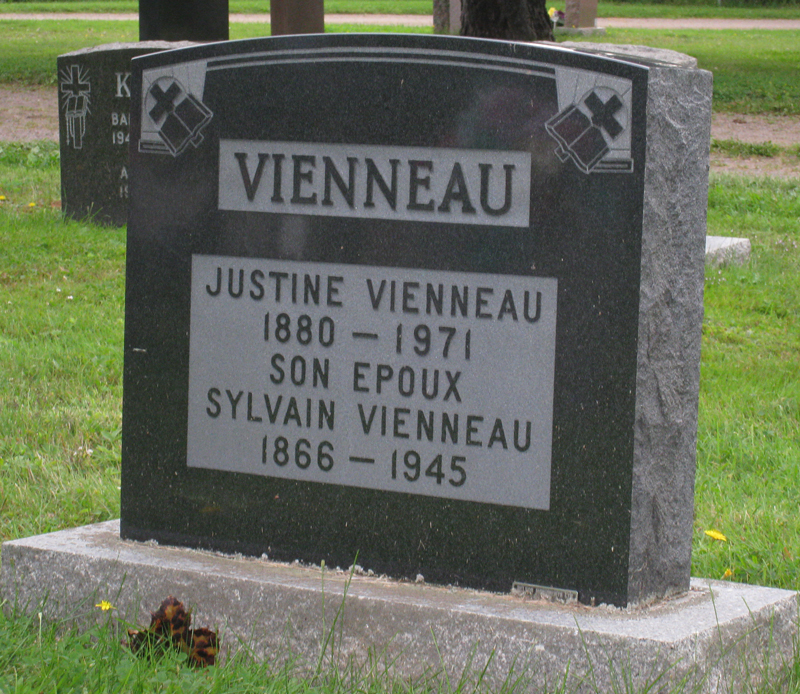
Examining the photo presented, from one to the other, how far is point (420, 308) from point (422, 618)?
65 centimetres

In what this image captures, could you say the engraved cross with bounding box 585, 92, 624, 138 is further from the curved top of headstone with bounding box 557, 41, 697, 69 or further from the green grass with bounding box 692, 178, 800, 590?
the green grass with bounding box 692, 178, 800, 590

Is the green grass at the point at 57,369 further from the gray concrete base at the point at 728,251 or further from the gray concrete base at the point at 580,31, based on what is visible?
the gray concrete base at the point at 580,31

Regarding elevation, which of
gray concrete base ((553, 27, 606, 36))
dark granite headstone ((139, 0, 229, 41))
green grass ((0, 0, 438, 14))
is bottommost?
dark granite headstone ((139, 0, 229, 41))

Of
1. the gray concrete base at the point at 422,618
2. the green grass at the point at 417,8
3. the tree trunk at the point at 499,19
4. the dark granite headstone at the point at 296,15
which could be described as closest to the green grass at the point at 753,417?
the gray concrete base at the point at 422,618

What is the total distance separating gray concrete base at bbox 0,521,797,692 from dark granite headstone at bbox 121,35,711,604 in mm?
95

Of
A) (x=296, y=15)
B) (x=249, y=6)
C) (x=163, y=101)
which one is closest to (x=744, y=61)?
(x=296, y=15)

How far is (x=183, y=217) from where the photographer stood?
267 cm

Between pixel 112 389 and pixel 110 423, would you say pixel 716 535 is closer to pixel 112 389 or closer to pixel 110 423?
pixel 110 423

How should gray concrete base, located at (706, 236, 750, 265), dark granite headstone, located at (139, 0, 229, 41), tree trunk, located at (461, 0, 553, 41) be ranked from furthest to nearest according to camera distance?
tree trunk, located at (461, 0, 553, 41) < dark granite headstone, located at (139, 0, 229, 41) < gray concrete base, located at (706, 236, 750, 265)

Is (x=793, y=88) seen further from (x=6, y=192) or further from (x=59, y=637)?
(x=59, y=637)

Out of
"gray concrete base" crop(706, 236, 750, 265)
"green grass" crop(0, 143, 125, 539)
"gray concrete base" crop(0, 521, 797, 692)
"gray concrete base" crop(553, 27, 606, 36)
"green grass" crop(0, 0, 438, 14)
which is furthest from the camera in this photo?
"green grass" crop(0, 0, 438, 14)

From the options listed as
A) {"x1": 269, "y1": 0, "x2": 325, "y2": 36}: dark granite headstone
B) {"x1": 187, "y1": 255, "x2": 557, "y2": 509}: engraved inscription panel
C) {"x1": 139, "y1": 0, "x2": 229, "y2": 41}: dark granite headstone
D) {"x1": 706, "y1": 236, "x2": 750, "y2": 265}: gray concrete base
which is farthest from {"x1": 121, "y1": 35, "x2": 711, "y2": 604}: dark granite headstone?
{"x1": 269, "y1": 0, "x2": 325, "y2": 36}: dark granite headstone

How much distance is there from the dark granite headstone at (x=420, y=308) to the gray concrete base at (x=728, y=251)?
163 inches

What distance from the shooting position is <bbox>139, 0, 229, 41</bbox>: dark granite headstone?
A: 8.28 metres
